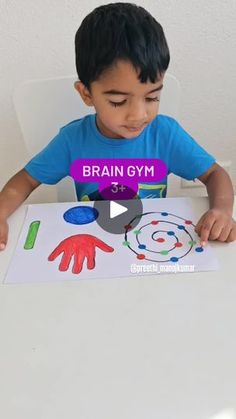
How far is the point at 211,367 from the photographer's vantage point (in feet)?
1.26

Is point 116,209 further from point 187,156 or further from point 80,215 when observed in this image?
point 187,156

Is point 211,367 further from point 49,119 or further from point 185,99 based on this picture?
point 185,99

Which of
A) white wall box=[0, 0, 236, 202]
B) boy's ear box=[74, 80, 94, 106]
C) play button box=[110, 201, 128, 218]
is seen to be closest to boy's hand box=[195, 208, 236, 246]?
play button box=[110, 201, 128, 218]

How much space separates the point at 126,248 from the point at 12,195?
0.26m

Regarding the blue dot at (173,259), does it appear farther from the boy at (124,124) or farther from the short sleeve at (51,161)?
the short sleeve at (51,161)

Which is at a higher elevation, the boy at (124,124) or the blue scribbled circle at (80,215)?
the boy at (124,124)

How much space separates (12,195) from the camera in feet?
2.32

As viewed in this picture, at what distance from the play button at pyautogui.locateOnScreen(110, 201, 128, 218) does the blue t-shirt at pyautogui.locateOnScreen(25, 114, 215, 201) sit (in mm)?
141

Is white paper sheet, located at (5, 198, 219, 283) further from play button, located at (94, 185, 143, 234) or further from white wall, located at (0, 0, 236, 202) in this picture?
white wall, located at (0, 0, 236, 202)

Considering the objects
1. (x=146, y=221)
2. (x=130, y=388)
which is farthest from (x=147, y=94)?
(x=130, y=388)

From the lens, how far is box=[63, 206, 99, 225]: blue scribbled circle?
0.63 meters

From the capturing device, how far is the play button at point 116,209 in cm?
64

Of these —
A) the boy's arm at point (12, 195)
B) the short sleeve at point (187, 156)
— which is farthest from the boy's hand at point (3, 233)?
the short sleeve at point (187, 156)

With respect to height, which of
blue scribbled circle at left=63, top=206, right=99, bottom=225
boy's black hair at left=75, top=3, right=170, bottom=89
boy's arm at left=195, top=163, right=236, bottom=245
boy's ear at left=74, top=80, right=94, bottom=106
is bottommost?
boy's arm at left=195, top=163, right=236, bottom=245
